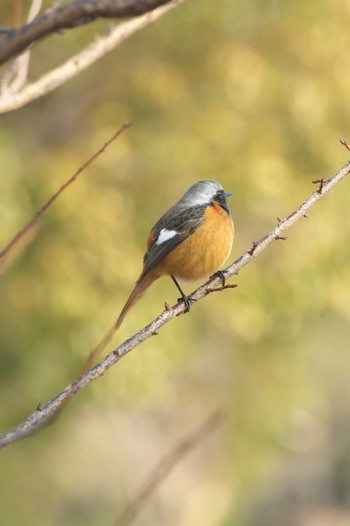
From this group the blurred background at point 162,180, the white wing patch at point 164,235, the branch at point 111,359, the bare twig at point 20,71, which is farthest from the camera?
the blurred background at point 162,180

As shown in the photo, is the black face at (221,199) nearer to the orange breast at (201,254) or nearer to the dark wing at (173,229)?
the dark wing at (173,229)

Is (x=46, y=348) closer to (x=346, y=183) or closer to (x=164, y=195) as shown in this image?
(x=164, y=195)

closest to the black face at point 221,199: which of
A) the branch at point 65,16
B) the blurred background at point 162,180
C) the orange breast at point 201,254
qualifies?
the orange breast at point 201,254

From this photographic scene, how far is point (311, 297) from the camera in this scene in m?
10.8

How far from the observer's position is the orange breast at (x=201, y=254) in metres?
4.16

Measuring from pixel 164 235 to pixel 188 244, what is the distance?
0.49 ft

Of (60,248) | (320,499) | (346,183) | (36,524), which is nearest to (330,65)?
(346,183)

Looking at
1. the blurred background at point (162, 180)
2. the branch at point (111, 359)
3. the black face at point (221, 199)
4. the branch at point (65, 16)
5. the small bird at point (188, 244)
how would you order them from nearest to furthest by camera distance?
the branch at point (65, 16) < the branch at point (111, 359) < the small bird at point (188, 244) < the black face at point (221, 199) < the blurred background at point (162, 180)

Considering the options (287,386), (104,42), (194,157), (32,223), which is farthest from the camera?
(287,386)

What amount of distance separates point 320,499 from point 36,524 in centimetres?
991

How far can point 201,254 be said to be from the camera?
13.8 ft

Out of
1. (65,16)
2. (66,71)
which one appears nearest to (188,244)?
(66,71)

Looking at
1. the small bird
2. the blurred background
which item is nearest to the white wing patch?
the small bird

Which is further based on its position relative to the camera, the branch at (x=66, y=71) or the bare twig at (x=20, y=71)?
the bare twig at (x=20, y=71)
